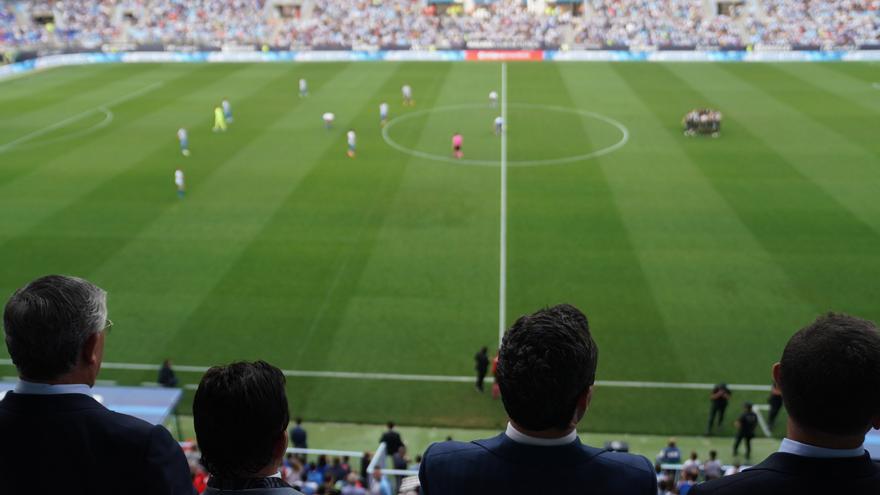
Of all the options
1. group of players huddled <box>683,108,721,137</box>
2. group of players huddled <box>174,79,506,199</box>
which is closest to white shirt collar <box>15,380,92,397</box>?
group of players huddled <box>174,79,506,199</box>

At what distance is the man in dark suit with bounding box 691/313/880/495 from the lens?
2752mm

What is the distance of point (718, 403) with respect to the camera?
528 inches

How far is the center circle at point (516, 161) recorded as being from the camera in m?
28.9

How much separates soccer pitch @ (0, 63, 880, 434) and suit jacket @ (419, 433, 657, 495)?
11.5 metres

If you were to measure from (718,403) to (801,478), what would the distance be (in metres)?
11.5

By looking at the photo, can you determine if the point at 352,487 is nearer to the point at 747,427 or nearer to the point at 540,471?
the point at 747,427

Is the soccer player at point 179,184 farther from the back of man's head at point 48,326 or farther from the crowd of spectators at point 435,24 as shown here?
the crowd of spectators at point 435,24

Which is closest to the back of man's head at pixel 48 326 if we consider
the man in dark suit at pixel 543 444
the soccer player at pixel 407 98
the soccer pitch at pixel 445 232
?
the man in dark suit at pixel 543 444

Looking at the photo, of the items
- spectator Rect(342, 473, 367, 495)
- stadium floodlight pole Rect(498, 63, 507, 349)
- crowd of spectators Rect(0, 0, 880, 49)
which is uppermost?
crowd of spectators Rect(0, 0, 880, 49)

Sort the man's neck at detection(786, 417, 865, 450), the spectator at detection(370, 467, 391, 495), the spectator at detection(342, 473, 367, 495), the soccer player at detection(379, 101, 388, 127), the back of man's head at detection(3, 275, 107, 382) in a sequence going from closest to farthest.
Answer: the man's neck at detection(786, 417, 865, 450)
the back of man's head at detection(3, 275, 107, 382)
the spectator at detection(342, 473, 367, 495)
the spectator at detection(370, 467, 391, 495)
the soccer player at detection(379, 101, 388, 127)

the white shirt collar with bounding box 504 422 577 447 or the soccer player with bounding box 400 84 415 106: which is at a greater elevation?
the white shirt collar with bounding box 504 422 577 447

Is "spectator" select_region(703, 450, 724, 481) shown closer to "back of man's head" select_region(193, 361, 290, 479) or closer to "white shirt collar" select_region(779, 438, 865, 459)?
"white shirt collar" select_region(779, 438, 865, 459)

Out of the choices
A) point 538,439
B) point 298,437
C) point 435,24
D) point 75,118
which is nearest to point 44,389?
point 538,439

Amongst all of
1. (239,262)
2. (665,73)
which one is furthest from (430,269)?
(665,73)
